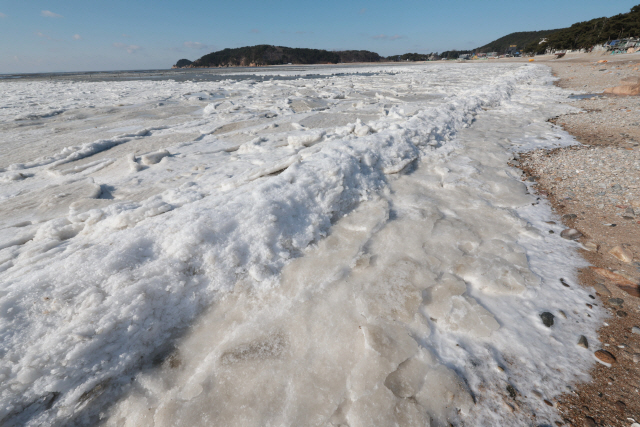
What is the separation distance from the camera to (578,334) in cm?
142

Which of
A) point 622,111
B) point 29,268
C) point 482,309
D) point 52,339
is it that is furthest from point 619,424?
point 622,111

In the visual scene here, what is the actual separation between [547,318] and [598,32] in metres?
71.7

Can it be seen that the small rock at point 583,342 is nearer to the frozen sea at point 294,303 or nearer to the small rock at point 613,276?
the frozen sea at point 294,303

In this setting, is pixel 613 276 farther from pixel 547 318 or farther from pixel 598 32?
pixel 598 32

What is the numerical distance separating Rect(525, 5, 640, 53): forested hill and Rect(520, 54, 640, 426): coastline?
61.3 metres

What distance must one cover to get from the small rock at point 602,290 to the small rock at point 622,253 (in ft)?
1.41

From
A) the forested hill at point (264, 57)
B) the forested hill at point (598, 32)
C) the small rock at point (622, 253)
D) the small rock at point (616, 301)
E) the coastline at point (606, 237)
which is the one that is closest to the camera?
the coastline at point (606, 237)

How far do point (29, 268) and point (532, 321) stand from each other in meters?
3.20

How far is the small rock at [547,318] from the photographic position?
4.83 ft

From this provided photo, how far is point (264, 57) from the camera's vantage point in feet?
295

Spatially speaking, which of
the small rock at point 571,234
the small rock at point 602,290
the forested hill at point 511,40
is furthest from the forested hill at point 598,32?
the forested hill at point 511,40

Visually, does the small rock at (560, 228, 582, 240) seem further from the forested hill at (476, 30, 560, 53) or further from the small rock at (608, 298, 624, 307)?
the forested hill at (476, 30, 560, 53)

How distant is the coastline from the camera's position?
115cm

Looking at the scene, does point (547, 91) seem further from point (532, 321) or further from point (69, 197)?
point (69, 197)
